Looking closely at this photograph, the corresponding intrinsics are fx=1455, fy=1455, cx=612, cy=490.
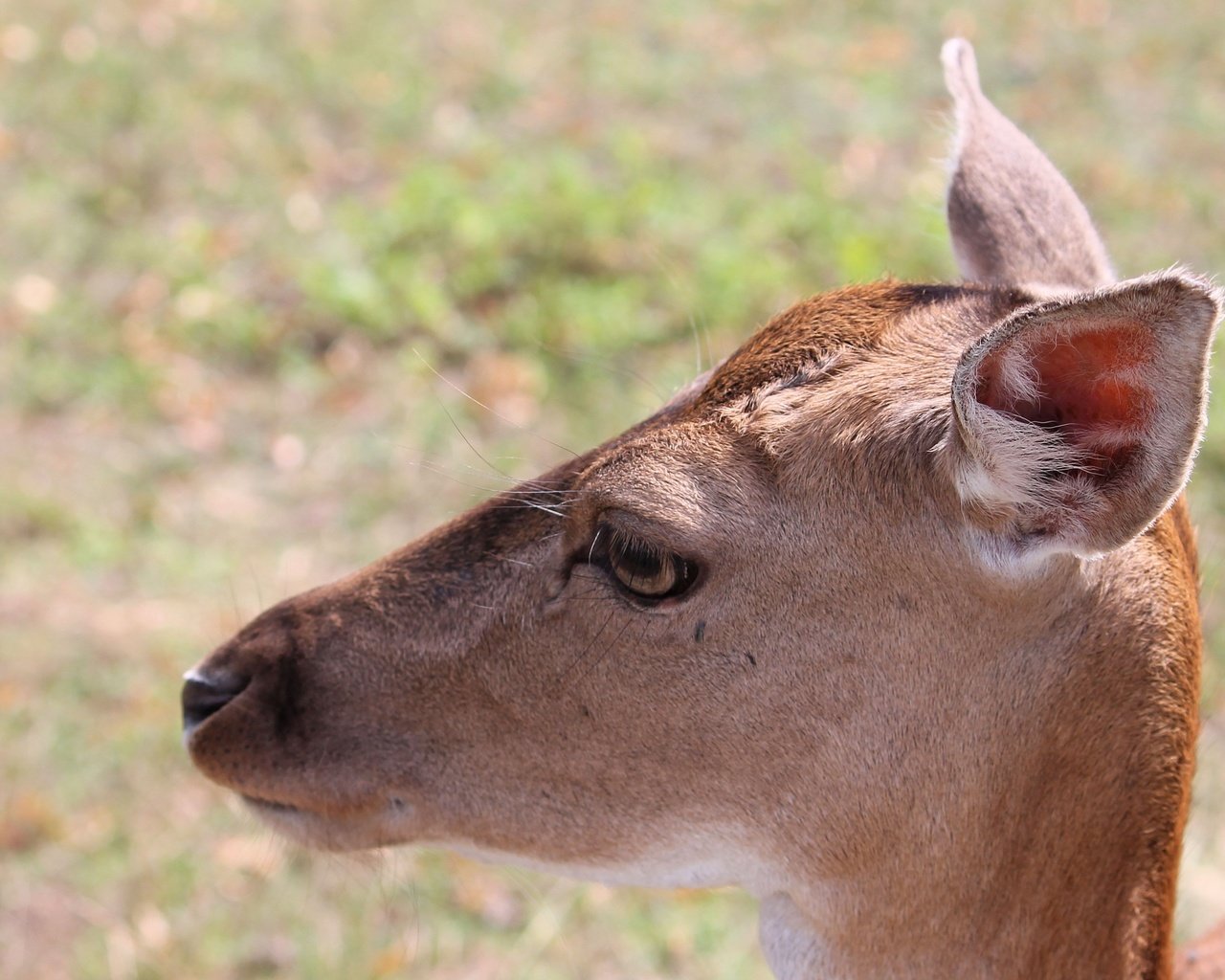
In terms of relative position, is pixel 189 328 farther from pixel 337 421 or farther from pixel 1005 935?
pixel 1005 935

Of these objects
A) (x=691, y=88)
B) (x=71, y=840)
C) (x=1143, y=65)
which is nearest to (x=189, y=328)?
(x=71, y=840)

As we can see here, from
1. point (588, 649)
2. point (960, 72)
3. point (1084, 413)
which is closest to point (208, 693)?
point (588, 649)

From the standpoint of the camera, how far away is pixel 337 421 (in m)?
6.16

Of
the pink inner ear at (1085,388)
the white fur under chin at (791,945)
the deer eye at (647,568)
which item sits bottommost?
the white fur under chin at (791,945)

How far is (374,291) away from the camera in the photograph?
21.9 ft

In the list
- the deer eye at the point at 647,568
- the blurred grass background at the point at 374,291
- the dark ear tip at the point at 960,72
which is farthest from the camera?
the blurred grass background at the point at 374,291

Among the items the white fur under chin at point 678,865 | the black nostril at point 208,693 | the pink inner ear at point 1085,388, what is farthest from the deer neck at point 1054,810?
the black nostril at point 208,693

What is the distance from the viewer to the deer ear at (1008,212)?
295cm

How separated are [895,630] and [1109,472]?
433 millimetres

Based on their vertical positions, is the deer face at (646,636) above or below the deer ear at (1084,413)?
below

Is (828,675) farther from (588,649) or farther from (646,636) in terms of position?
(588,649)

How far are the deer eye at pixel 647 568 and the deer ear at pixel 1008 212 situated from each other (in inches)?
37.3

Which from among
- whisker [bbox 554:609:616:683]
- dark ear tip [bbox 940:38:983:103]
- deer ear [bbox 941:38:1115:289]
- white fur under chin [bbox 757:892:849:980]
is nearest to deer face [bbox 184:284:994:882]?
whisker [bbox 554:609:616:683]

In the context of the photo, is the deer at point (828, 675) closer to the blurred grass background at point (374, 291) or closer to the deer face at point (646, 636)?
the deer face at point (646, 636)
